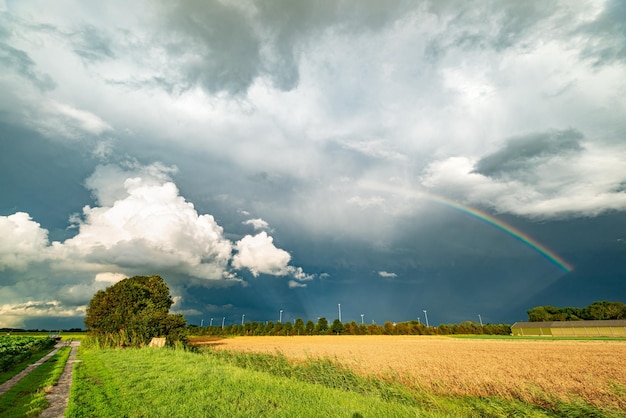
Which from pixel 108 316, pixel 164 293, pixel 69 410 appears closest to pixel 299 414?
pixel 69 410

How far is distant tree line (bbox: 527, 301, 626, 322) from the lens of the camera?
141 meters

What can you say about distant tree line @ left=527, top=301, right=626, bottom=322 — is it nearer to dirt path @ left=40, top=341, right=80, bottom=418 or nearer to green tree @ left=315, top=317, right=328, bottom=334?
green tree @ left=315, top=317, right=328, bottom=334

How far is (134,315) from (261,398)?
3785 centimetres

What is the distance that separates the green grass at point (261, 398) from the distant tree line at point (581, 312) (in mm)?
180603

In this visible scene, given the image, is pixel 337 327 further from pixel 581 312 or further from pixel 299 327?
pixel 581 312

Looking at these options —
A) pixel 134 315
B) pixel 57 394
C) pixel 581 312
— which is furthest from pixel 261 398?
pixel 581 312

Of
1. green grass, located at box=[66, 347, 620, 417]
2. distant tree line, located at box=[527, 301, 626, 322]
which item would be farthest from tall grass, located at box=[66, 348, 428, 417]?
distant tree line, located at box=[527, 301, 626, 322]

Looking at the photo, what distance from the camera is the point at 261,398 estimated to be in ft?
39.4

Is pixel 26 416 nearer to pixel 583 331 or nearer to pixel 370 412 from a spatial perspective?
pixel 370 412

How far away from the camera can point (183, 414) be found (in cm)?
1005

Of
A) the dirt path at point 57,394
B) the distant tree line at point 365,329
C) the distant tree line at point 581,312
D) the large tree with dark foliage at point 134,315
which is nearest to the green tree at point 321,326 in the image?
the distant tree line at point 365,329

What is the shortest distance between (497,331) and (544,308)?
54.6m

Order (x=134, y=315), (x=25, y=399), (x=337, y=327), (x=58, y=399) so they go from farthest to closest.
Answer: (x=337, y=327), (x=134, y=315), (x=25, y=399), (x=58, y=399)

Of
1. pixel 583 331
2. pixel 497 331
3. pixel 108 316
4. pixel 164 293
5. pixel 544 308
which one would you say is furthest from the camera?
pixel 544 308
